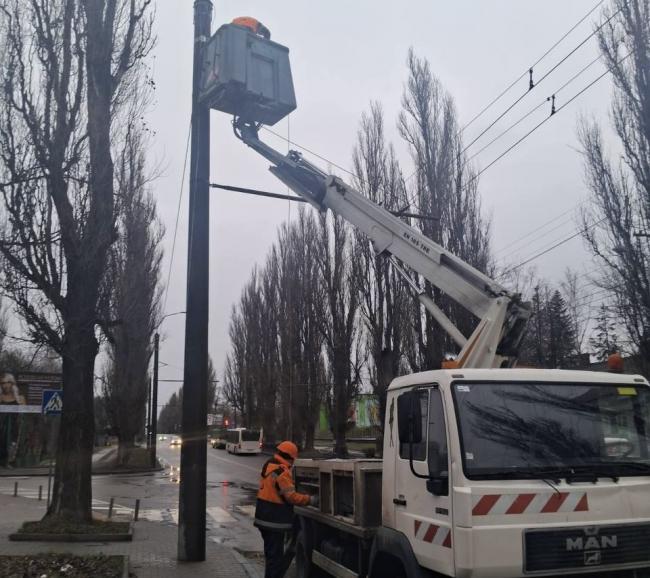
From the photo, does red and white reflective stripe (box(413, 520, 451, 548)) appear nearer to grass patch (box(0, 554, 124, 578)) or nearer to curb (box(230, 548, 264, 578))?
curb (box(230, 548, 264, 578))

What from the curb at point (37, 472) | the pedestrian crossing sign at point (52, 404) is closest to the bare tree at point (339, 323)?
the curb at point (37, 472)

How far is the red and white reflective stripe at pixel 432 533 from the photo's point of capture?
458 centimetres

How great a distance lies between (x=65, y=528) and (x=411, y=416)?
9.07 m

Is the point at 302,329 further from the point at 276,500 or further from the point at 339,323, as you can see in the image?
the point at 276,500

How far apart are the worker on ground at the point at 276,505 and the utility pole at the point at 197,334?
2.75 m

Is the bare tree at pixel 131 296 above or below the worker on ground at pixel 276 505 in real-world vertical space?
above

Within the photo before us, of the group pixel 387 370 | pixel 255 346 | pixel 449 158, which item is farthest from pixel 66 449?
pixel 255 346

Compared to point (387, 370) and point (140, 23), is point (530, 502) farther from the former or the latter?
point (140, 23)

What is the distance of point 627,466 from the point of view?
4805mm

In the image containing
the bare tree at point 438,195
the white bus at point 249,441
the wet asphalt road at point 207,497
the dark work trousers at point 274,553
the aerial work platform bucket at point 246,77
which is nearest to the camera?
the dark work trousers at point 274,553

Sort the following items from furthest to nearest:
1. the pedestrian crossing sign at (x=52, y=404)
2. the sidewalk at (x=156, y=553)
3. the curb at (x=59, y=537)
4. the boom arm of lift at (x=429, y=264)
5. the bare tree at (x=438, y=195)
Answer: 1. the bare tree at (x=438, y=195)
2. the pedestrian crossing sign at (x=52, y=404)
3. the curb at (x=59, y=537)
4. the sidewalk at (x=156, y=553)
5. the boom arm of lift at (x=429, y=264)

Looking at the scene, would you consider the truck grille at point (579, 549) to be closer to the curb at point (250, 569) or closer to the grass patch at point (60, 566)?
the curb at point (250, 569)

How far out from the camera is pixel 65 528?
11727 mm

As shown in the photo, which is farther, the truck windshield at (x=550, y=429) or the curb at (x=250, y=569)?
Answer: the curb at (x=250, y=569)
